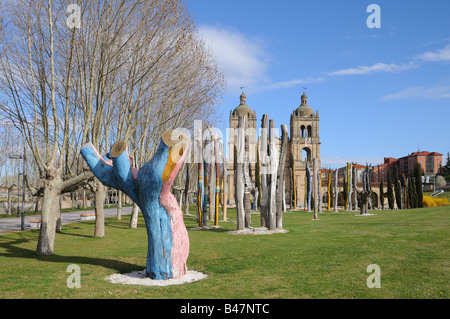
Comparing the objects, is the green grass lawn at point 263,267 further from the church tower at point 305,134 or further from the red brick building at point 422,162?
the red brick building at point 422,162

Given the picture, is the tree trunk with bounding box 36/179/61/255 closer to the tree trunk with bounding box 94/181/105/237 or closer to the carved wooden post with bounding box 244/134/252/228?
the tree trunk with bounding box 94/181/105/237

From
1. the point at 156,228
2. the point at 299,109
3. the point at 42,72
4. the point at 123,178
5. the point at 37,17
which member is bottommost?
the point at 156,228

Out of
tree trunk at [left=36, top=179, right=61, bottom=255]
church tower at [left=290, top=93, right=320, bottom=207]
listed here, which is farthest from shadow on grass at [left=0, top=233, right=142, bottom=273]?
church tower at [left=290, top=93, right=320, bottom=207]

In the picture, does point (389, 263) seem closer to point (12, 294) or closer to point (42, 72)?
point (12, 294)

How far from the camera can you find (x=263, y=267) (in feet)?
27.8

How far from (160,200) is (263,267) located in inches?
108

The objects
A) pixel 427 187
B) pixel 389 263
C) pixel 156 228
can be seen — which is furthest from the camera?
pixel 427 187

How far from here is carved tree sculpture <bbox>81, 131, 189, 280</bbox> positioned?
24.1 ft

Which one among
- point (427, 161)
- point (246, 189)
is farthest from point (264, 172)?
point (427, 161)

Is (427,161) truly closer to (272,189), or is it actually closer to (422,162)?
(422,162)

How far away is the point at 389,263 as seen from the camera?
8.27 metres

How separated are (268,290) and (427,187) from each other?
86.1m

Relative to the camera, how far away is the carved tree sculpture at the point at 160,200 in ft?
24.1
